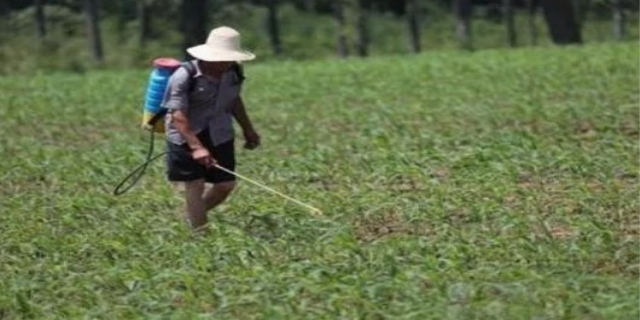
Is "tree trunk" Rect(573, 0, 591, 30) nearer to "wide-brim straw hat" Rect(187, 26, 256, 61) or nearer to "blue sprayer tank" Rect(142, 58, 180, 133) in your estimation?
"blue sprayer tank" Rect(142, 58, 180, 133)

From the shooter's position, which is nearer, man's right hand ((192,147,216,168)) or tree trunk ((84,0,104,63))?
man's right hand ((192,147,216,168))

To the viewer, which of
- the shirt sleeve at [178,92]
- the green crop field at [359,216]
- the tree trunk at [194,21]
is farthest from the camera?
the tree trunk at [194,21]

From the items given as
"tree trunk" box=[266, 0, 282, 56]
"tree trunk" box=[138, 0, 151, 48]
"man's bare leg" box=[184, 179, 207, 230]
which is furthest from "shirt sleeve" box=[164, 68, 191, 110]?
"tree trunk" box=[138, 0, 151, 48]

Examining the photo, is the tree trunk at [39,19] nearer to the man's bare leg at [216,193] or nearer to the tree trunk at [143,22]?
the tree trunk at [143,22]

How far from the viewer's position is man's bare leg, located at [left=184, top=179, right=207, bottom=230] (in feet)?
33.3

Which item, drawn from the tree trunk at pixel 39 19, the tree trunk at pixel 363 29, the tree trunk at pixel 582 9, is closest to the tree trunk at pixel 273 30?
the tree trunk at pixel 363 29

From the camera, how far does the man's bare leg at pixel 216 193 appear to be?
33.7ft

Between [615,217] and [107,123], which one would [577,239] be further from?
[107,123]

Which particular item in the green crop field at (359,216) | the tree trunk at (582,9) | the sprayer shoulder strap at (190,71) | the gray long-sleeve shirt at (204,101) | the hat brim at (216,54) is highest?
the hat brim at (216,54)

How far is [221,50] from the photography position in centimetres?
985

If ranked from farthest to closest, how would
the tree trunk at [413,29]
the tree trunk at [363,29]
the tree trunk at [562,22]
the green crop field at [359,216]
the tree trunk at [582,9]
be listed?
the tree trunk at [582,9] → the tree trunk at [413,29] → the tree trunk at [363,29] → the tree trunk at [562,22] → the green crop field at [359,216]

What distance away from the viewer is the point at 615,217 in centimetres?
1012

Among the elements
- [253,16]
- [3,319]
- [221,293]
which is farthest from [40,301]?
[253,16]

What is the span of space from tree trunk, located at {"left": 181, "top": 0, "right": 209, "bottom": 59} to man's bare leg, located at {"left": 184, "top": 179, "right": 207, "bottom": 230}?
85.6 ft
